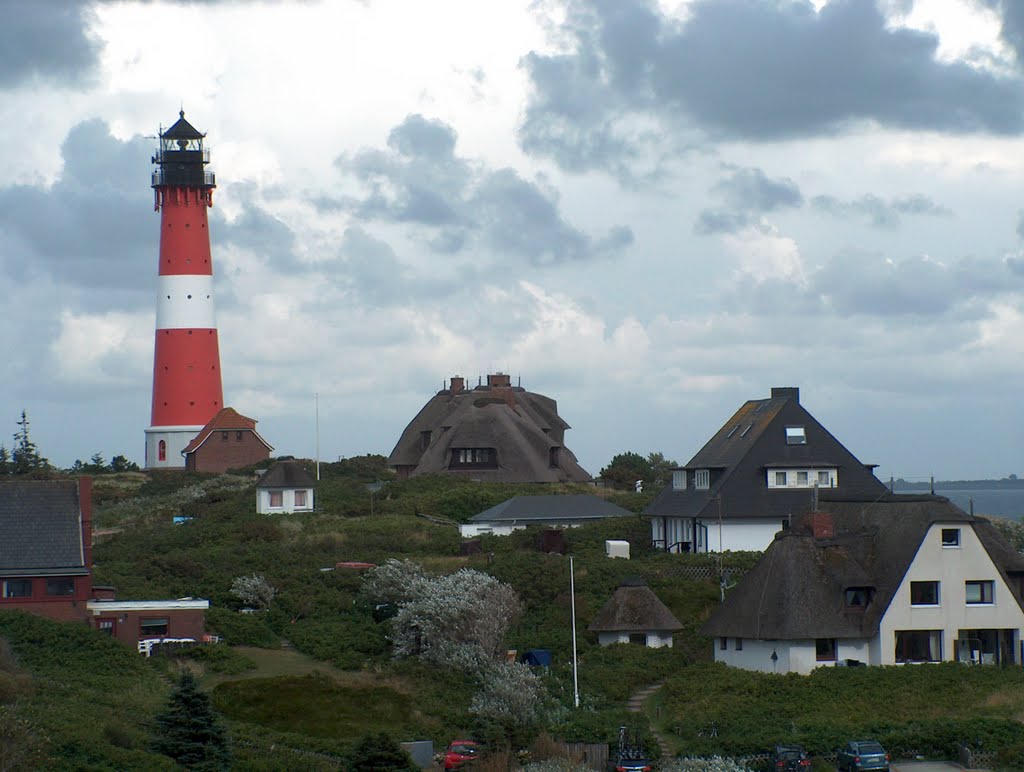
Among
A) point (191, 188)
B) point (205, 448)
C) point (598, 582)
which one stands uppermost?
point (191, 188)

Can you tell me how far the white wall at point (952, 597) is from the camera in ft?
139

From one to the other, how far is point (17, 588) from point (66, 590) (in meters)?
1.33

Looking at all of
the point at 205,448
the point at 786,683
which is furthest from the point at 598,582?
the point at 205,448

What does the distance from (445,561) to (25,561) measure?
14.5 metres

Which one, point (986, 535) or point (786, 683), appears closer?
point (786, 683)

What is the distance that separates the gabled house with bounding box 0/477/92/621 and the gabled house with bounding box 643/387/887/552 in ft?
67.6

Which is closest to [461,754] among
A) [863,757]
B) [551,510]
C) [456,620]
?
[863,757]

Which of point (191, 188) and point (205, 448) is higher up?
point (191, 188)

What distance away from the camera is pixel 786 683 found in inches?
1574

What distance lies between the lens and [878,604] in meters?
42.7

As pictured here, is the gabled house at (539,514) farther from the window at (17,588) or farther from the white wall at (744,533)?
the window at (17,588)

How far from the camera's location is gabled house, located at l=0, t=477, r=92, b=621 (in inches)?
1756

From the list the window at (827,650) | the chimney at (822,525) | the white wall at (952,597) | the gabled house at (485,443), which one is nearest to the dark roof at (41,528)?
the window at (827,650)

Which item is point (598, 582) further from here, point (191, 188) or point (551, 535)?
point (191, 188)
